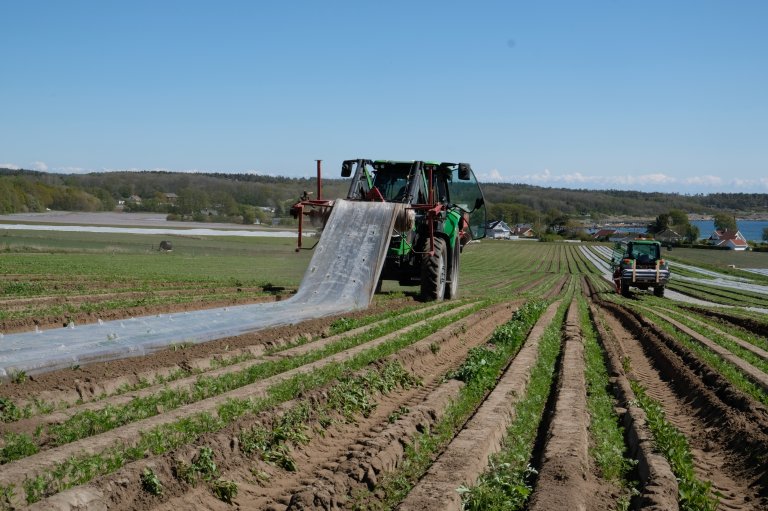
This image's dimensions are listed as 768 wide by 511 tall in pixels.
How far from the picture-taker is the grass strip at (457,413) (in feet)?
18.0

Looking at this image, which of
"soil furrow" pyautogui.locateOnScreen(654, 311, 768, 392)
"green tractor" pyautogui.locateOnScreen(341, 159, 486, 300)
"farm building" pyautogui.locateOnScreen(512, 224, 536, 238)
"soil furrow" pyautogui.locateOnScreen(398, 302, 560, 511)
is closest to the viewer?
"soil furrow" pyautogui.locateOnScreen(398, 302, 560, 511)

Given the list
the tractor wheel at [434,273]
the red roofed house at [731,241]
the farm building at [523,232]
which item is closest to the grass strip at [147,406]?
the tractor wheel at [434,273]

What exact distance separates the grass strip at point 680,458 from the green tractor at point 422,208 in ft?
29.9

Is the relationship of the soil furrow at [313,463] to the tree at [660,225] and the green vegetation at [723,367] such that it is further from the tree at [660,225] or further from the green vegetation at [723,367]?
the tree at [660,225]

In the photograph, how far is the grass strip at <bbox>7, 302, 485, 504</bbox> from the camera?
493 centimetres

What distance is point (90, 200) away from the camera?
340 ft

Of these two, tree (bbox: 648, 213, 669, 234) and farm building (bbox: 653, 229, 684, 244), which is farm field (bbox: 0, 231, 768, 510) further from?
farm building (bbox: 653, 229, 684, 244)

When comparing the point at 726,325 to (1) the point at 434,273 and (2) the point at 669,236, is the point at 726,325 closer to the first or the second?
(1) the point at 434,273

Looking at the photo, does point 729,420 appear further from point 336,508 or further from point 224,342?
point 224,342

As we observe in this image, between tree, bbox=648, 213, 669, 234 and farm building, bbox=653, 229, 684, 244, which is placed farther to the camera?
tree, bbox=648, 213, 669, 234

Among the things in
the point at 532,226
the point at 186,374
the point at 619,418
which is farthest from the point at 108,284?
the point at 532,226

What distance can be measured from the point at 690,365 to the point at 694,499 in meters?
6.52

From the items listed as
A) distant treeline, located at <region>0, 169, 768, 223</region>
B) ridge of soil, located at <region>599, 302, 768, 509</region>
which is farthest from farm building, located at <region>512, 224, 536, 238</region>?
ridge of soil, located at <region>599, 302, 768, 509</region>

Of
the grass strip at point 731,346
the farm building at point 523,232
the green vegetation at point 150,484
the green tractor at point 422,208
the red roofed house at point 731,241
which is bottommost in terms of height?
the farm building at point 523,232
